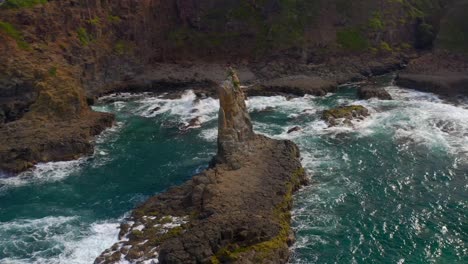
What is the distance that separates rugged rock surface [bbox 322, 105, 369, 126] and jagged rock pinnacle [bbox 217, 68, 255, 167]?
55.6 ft

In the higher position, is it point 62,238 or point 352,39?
point 352,39

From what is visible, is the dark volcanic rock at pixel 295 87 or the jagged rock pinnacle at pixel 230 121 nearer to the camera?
the jagged rock pinnacle at pixel 230 121

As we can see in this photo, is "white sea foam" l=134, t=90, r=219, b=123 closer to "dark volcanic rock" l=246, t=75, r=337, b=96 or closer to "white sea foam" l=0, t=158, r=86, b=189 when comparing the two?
"dark volcanic rock" l=246, t=75, r=337, b=96

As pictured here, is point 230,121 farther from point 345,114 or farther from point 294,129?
point 345,114

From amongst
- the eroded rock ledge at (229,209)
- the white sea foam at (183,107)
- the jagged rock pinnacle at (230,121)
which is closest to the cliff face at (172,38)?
the white sea foam at (183,107)

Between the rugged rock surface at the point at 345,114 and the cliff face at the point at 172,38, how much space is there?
1890 cm

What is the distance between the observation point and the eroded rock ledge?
135 ft

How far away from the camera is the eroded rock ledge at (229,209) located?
41156 millimetres

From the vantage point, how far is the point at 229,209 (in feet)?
153

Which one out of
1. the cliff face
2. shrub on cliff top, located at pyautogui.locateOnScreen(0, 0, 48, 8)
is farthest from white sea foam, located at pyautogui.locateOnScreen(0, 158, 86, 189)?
shrub on cliff top, located at pyautogui.locateOnScreen(0, 0, 48, 8)

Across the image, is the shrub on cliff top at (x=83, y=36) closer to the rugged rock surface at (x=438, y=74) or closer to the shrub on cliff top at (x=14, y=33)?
the shrub on cliff top at (x=14, y=33)

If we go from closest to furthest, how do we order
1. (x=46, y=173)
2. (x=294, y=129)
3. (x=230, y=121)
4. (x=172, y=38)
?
(x=230, y=121), (x=46, y=173), (x=294, y=129), (x=172, y=38)

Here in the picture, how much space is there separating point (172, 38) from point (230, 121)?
5054cm

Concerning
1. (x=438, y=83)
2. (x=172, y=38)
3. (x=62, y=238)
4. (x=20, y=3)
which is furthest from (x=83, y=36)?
(x=438, y=83)
